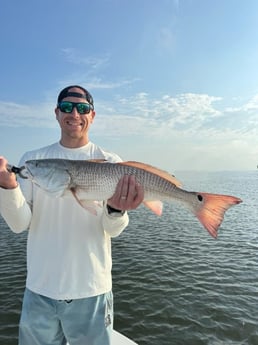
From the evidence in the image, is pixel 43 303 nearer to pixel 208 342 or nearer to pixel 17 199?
pixel 17 199

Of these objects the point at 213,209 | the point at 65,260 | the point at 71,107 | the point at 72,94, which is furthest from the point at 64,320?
the point at 72,94

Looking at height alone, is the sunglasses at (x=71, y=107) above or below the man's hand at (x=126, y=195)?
above

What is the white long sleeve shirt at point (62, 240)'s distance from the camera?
10.8ft

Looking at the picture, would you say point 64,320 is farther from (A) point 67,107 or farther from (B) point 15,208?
(A) point 67,107

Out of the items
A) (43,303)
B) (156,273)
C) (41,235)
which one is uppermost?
(41,235)

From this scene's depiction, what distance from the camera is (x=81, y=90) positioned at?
3836 millimetres

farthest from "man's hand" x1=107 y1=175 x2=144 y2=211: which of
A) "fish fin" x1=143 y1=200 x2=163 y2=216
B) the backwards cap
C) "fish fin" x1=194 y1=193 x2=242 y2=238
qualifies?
the backwards cap

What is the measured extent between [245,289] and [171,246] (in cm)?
570

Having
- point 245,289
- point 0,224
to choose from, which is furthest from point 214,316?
point 0,224

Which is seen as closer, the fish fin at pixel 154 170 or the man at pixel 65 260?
the man at pixel 65 260

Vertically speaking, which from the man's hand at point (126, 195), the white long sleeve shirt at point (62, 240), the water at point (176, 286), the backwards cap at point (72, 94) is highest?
the backwards cap at point (72, 94)

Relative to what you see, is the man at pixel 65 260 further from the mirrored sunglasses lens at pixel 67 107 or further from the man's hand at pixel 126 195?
the mirrored sunglasses lens at pixel 67 107

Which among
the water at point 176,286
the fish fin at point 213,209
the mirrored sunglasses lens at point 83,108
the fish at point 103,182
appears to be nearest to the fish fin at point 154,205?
the fish at point 103,182

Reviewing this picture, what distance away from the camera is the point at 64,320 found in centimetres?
334
